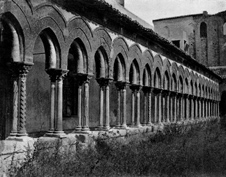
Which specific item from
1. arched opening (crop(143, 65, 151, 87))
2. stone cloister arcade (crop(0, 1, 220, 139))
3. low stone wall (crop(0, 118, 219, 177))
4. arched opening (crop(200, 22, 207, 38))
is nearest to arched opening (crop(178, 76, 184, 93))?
stone cloister arcade (crop(0, 1, 220, 139))

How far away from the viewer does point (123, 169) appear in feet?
23.0

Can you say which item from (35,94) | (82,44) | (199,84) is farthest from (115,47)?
(199,84)

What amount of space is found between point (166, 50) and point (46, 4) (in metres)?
10.4

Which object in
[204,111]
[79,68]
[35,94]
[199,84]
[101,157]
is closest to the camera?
[101,157]

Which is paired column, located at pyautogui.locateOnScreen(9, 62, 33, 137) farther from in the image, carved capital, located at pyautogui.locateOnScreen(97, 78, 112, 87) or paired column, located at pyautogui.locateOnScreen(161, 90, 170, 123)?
paired column, located at pyautogui.locateOnScreen(161, 90, 170, 123)

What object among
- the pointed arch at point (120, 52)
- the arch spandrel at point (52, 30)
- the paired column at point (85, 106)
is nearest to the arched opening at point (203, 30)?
the pointed arch at point (120, 52)

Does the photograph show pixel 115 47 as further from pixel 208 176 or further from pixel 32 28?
pixel 208 176

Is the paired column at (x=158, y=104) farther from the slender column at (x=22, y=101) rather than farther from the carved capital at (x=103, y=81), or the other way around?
the slender column at (x=22, y=101)

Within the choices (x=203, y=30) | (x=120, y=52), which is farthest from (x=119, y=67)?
(x=203, y=30)

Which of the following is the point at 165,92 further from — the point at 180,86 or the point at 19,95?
the point at 19,95

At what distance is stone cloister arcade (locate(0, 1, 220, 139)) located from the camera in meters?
7.59

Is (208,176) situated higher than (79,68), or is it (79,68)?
(79,68)

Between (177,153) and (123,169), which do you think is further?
(177,153)

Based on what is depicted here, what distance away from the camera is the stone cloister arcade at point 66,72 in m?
7.59
